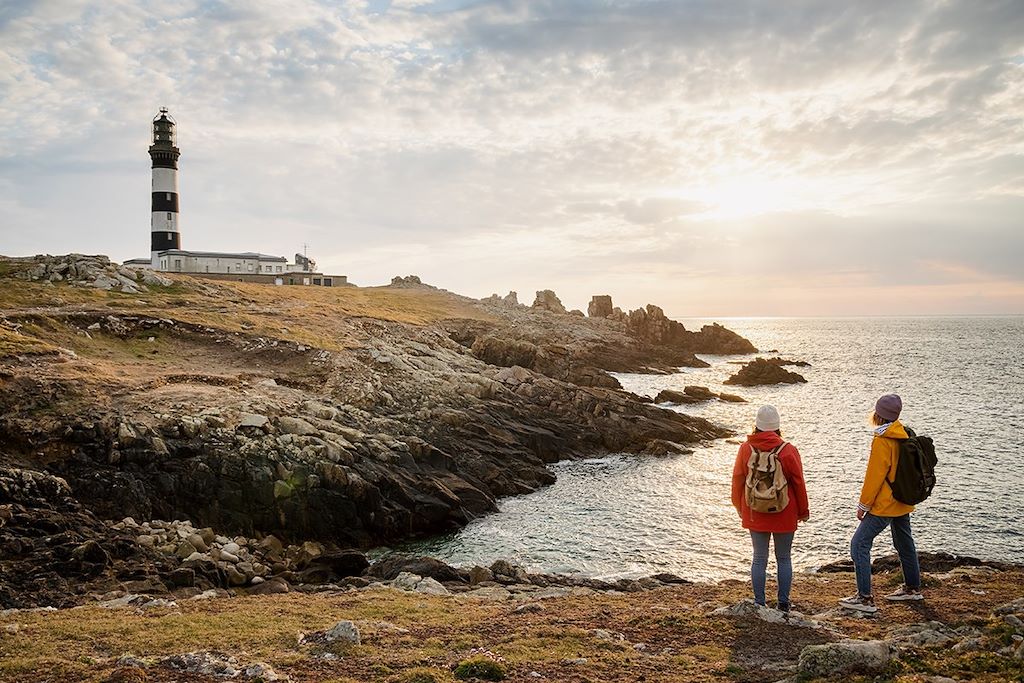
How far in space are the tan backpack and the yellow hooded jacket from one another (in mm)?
1716

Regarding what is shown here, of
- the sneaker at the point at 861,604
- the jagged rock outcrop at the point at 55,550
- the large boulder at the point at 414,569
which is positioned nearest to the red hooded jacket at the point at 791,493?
the sneaker at the point at 861,604

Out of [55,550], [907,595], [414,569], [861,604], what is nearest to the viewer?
[861,604]

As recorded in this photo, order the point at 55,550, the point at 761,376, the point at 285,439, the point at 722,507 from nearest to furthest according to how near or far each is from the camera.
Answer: the point at 55,550
the point at 285,439
the point at 722,507
the point at 761,376

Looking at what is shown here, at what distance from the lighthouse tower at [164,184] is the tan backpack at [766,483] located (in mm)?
75499

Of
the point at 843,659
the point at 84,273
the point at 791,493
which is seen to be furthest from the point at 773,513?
the point at 84,273

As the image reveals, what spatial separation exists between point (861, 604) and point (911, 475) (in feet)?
7.84

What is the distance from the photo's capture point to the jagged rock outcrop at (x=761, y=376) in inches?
2953

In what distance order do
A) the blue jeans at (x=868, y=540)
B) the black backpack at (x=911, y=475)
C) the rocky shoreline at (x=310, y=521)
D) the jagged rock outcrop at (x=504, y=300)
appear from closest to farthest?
the rocky shoreline at (x=310, y=521) → the black backpack at (x=911, y=475) → the blue jeans at (x=868, y=540) → the jagged rock outcrop at (x=504, y=300)

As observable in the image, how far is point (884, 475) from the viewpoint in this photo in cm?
1127

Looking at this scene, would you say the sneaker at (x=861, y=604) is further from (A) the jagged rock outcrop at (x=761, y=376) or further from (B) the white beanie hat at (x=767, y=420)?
(A) the jagged rock outcrop at (x=761, y=376)

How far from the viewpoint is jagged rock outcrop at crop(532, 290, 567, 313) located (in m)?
122

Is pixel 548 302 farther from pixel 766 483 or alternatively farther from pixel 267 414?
pixel 766 483

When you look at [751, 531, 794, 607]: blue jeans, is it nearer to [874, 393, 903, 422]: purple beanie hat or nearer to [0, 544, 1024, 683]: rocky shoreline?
[0, 544, 1024, 683]: rocky shoreline

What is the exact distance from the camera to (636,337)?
10850cm
